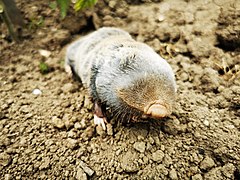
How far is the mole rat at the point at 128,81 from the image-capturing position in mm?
1740

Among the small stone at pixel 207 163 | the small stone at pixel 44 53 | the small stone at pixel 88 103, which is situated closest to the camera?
the small stone at pixel 207 163

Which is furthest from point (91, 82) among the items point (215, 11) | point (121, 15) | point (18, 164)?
point (215, 11)

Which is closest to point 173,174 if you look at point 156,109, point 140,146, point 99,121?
point 140,146

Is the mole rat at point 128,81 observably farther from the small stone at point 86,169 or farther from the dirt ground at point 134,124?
the small stone at point 86,169

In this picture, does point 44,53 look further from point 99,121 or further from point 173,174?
point 173,174

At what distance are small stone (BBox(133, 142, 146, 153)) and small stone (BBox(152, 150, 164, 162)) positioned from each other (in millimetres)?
91

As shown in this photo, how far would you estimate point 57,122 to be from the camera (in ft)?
7.19

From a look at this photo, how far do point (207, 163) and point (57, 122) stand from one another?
1245 millimetres

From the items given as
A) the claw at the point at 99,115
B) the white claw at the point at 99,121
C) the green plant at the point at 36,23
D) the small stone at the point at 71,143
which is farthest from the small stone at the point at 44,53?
the small stone at the point at 71,143

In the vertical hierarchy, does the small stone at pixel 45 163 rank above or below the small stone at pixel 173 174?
below

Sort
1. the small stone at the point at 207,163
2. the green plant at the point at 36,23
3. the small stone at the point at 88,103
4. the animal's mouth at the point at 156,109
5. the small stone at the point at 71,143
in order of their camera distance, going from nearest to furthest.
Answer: the animal's mouth at the point at 156,109, the small stone at the point at 207,163, the small stone at the point at 71,143, the small stone at the point at 88,103, the green plant at the point at 36,23

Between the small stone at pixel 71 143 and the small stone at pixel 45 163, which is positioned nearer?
the small stone at pixel 45 163

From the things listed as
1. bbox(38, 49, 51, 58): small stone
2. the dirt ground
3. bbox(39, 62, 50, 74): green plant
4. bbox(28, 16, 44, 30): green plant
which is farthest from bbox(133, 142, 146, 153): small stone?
bbox(28, 16, 44, 30): green plant

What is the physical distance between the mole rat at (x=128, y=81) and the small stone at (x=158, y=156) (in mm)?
302
